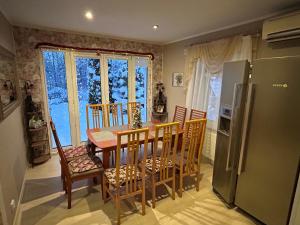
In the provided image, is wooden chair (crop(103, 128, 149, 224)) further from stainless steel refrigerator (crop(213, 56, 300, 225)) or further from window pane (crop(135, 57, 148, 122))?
window pane (crop(135, 57, 148, 122))

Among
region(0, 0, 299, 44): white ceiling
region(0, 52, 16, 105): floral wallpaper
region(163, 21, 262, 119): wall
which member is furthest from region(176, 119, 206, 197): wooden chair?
region(0, 52, 16, 105): floral wallpaper

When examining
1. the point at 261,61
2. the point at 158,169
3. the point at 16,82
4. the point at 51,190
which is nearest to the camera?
the point at 261,61

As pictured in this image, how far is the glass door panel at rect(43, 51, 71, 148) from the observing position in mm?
3369

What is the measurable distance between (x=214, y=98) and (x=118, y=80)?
2179mm

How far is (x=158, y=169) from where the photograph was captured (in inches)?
87.2

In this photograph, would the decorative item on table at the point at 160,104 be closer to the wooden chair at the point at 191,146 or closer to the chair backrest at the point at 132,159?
the wooden chair at the point at 191,146

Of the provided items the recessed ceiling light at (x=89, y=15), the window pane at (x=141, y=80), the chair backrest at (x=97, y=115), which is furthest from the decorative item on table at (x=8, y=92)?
the window pane at (x=141, y=80)

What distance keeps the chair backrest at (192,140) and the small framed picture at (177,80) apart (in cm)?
202

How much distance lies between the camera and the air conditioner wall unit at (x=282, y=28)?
1.96m

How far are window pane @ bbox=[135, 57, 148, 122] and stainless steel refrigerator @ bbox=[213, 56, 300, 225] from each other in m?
2.51

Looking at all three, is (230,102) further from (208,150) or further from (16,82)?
(16,82)

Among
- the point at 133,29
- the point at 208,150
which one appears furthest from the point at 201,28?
the point at 208,150

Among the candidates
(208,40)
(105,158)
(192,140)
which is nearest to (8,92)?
(105,158)

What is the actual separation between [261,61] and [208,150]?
2.10 m
